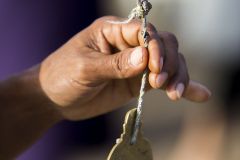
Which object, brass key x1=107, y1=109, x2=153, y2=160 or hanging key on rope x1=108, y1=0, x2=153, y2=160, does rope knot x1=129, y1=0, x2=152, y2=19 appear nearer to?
hanging key on rope x1=108, y1=0, x2=153, y2=160

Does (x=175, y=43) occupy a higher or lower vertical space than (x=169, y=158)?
higher

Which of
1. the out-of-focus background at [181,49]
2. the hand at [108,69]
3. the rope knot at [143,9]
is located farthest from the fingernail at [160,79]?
the out-of-focus background at [181,49]

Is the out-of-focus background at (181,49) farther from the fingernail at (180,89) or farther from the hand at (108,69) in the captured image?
the fingernail at (180,89)

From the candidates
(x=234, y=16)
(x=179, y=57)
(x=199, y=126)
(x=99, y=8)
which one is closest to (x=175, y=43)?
(x=179, y=57)

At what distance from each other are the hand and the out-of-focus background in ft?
1.59

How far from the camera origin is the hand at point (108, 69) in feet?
3.46

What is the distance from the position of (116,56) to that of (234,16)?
1453mm

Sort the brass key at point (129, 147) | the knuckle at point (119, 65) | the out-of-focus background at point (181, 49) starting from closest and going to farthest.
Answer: the brass key at point (129, 147)
the knuckle at point (119, 65)
the out-of-focus background at point (181, 49)

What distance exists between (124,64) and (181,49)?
1.75 metres

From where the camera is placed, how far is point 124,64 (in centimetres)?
107

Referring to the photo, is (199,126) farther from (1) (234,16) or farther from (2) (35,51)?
(2) (35,51)

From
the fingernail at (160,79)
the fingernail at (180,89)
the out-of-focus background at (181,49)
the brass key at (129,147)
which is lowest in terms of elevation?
the out-of-focus background at (181,49)

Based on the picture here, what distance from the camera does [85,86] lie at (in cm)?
127

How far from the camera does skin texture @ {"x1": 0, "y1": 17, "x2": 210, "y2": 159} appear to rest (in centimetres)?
109
